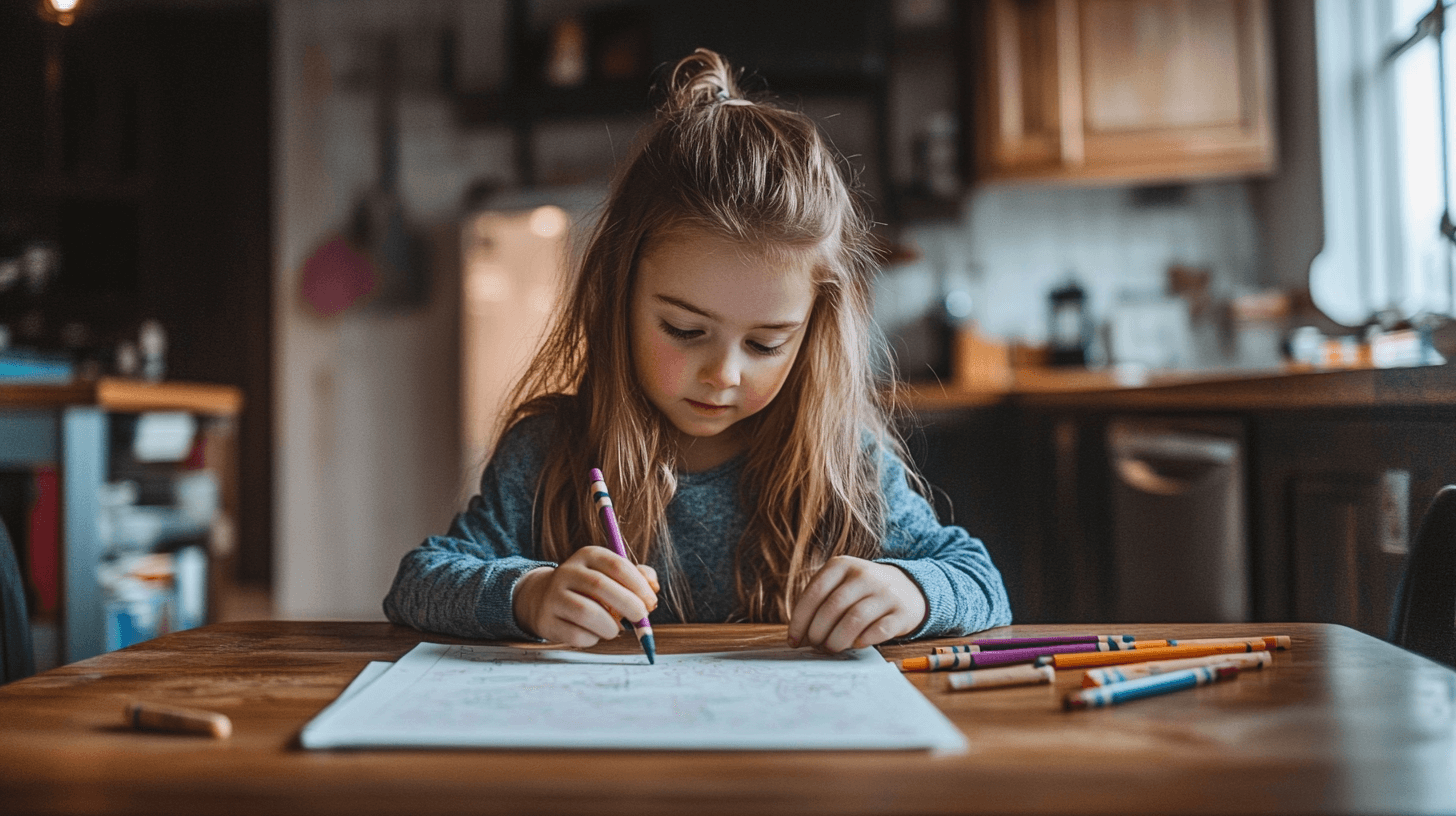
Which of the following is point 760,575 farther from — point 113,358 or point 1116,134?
point 113,358

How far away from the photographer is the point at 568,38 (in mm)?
3756

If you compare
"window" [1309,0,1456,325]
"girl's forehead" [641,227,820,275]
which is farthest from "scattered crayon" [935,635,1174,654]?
"window" [1309,0,1456,325]

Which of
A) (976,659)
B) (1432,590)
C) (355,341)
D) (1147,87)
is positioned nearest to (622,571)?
(976,659)

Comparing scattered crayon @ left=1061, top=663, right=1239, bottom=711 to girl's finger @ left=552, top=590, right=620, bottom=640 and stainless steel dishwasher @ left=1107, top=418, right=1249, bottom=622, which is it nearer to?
girl's finger @ left=552, top=590, right=620, bottom=640

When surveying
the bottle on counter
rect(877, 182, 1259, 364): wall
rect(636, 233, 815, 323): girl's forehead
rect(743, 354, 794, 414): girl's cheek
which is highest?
rect(877, 182, 1259, 364): wall

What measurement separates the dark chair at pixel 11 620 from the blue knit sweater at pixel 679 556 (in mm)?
276

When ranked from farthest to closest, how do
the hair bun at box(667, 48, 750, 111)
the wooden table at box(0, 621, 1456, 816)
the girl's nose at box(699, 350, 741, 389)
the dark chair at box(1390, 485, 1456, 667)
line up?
1. the hair bun at box(667, 48, 750, 111)
2. the girl's nose at box(699, 350, 741, 389)
3. the dark chair at box(1390, 485, 1456, 667)
4. the wooden table at box(0, 621, 1456, 816)

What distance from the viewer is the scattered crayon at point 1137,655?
2.04 ft

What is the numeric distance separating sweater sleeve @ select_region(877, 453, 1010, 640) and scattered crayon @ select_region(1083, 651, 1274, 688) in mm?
173

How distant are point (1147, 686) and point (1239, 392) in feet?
3.95

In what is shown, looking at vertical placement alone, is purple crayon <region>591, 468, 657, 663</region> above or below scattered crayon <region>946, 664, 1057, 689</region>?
above

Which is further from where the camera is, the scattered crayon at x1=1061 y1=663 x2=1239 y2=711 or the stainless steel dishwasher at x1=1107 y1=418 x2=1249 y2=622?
the stainless steel dishwasher at x1=1107 y1=418 x2=1249 y2=622

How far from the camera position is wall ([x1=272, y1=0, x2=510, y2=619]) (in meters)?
3.91

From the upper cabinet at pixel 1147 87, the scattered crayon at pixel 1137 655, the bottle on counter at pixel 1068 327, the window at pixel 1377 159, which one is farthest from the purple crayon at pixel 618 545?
the bottle on counter at pixel 1068 327
